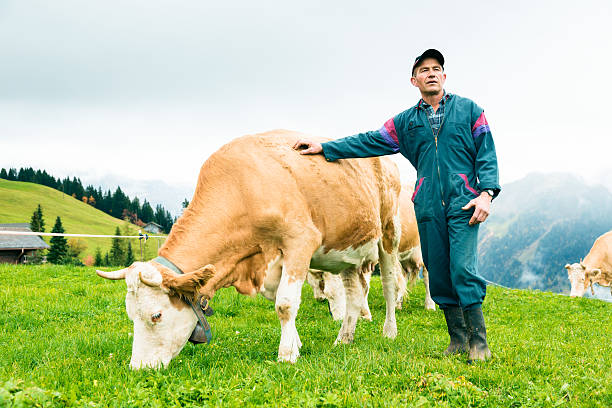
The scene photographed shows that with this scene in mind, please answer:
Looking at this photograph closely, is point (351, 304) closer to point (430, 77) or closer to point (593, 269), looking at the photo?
point (430, 77)

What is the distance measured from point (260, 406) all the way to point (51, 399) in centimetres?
156

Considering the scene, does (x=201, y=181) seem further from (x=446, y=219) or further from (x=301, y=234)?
(x=446, y=219)

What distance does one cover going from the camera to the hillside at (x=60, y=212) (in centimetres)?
12475

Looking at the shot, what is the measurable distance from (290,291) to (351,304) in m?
2.06

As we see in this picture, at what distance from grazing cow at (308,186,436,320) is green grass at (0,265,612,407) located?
729 mm

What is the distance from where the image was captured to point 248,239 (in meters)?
5.14

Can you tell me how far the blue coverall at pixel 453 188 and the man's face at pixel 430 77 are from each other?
189 millimetres

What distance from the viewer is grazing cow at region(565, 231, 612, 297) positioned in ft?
74.5

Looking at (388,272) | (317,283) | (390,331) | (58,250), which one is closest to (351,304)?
(390,331)

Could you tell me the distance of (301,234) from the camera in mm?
5172

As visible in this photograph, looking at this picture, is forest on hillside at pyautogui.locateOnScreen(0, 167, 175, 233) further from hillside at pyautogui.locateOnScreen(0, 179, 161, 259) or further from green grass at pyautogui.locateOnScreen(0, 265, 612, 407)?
green grass at pyautogui.locateOnScreen(0, 265, 612, 407)

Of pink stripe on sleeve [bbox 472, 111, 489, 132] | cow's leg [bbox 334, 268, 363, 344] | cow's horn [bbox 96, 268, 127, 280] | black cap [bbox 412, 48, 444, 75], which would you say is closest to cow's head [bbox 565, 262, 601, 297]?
cow's leg [bbox 334, 268, 363, 344]

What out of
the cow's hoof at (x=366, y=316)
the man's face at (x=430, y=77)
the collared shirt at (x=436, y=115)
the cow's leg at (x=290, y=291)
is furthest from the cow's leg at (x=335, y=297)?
the man's face at (x=430, y=77)

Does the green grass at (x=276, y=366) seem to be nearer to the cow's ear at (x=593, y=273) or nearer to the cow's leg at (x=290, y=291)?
the cow's leg at (x=290, y=291)
